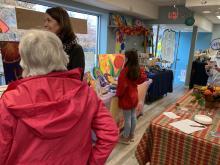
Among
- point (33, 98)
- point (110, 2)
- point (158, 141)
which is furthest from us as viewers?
point (110, 2)

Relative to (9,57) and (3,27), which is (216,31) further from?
(9,57)

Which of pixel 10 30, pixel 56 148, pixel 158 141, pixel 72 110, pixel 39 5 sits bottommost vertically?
pixel 158 141

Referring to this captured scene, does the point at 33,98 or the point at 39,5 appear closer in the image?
the point at 33,98

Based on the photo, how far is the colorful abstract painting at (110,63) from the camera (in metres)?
3.70

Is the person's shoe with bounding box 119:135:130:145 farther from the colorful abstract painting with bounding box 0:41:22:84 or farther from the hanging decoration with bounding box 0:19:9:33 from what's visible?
the hanging decoration with bounding box 0:19:9:33

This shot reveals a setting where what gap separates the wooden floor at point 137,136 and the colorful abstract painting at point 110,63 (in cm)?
105

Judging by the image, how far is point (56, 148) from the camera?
0.86 m

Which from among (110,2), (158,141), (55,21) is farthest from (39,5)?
(158,141)

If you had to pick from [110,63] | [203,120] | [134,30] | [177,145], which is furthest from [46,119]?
[134,30]

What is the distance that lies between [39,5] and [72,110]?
114 inches

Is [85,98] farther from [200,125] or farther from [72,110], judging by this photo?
[200,125]

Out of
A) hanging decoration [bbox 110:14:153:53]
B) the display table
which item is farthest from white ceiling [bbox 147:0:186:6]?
the display table

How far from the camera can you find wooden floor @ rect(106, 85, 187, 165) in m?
2.46

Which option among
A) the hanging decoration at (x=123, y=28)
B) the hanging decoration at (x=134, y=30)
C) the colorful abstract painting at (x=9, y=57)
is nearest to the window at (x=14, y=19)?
the hanging decoration at (x=123, y=28)
